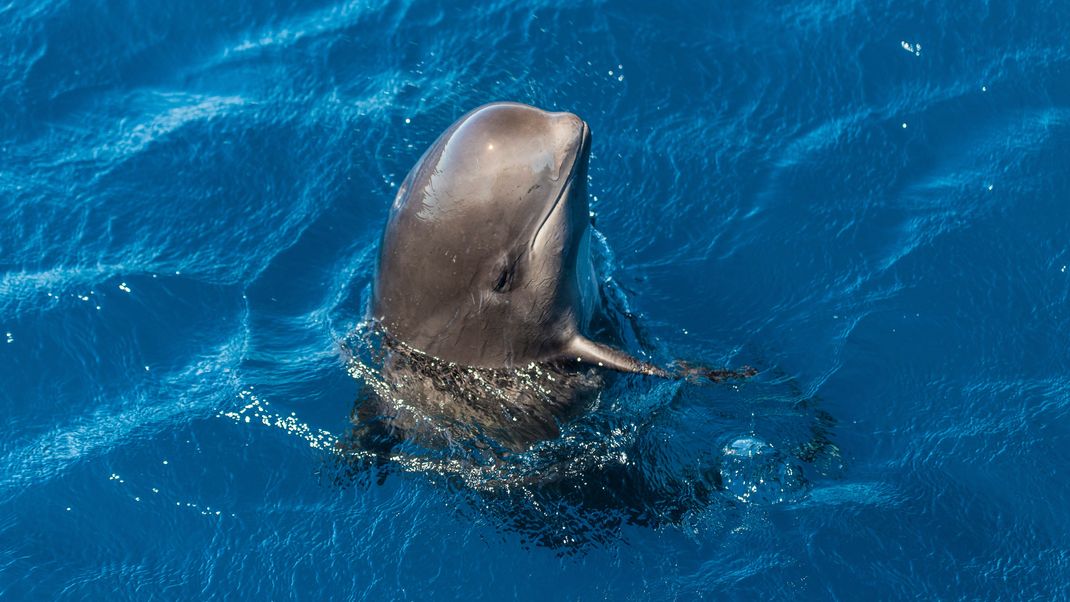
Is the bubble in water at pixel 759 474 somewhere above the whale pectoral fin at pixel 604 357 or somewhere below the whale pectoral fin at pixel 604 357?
below

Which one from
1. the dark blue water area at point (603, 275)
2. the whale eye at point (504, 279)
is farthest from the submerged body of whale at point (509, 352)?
the dark blue water area at point (603, 275)

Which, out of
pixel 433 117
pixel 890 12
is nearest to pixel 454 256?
pixel 433 117

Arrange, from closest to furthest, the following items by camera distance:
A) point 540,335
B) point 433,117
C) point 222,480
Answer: point 540,335, point 222,480, point 433,117

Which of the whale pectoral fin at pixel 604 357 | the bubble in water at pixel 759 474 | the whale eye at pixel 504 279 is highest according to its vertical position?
the whale eye at pixel 504 279

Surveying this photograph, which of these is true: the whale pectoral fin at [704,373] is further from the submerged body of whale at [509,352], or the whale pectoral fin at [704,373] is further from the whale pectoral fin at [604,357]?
the whale pectoral fin at [604,357]

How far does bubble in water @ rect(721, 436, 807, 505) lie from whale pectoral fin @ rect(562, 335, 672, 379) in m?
1.11

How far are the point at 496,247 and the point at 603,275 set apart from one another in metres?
2.43

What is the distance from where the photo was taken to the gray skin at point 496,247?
930cm

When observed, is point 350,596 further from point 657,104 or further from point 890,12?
point 890,12

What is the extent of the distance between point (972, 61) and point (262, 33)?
8.63 m

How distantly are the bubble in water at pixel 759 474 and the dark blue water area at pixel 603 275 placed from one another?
28 millimetres

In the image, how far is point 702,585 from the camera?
960cm

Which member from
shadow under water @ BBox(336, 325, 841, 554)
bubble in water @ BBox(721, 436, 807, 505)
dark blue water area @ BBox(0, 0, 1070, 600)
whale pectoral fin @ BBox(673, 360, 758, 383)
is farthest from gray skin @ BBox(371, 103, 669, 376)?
bubble in water @ BBox(721, 436, 807, 505)

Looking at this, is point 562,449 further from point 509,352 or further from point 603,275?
point 603,275
